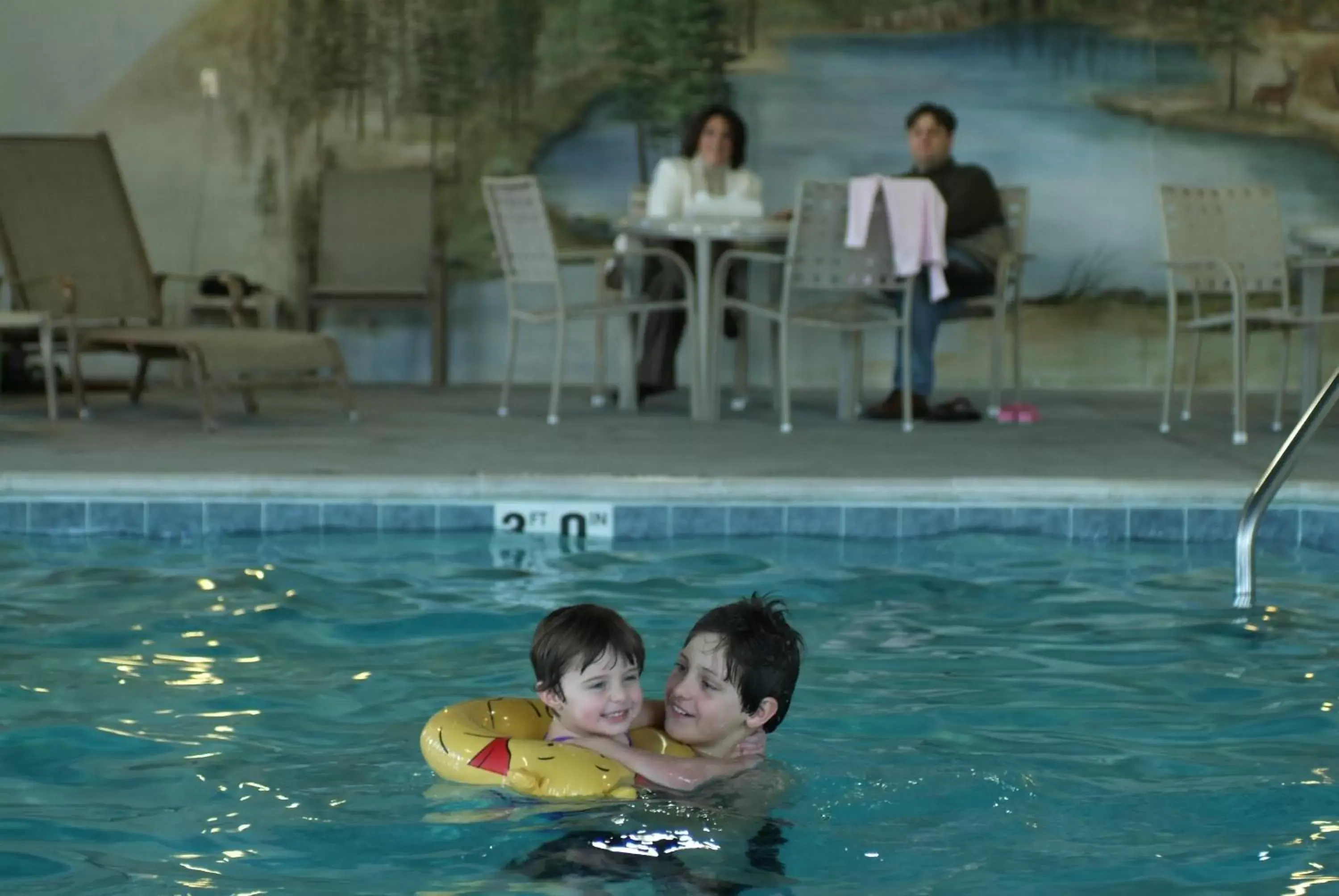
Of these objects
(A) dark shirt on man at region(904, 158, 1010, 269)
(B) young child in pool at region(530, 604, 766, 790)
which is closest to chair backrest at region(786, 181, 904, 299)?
(A) dark shirt on man at region(904, 158, 1010, 269)

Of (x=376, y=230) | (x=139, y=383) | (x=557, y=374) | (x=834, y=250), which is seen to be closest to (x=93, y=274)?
(x=139, y=383)

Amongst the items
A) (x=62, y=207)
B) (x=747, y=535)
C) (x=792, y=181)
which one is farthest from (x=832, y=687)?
(x=792, y=181)

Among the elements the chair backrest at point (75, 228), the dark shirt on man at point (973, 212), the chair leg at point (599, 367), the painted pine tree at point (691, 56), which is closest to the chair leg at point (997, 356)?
the dark shirt on man at point (973, 212)

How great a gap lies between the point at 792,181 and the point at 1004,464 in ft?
12.1

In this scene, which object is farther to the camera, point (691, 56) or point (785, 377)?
point (691, 56)

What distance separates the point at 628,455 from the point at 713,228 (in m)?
1.30

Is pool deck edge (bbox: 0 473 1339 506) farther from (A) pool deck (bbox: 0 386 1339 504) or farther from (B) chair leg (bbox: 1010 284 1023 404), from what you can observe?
(B) chair leg (bbox: 1010 284 1023 404)

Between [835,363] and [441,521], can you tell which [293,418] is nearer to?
[441,521]

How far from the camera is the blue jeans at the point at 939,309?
7.25m

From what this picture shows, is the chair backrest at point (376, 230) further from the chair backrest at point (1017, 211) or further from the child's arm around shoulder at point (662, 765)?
the child's arm around shoulder at point (662, 765)

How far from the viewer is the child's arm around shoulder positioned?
2.64 meters

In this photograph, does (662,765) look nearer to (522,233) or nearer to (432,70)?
(522,233)

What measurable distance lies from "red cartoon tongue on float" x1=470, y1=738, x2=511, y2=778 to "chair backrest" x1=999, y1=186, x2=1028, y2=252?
17.3ft

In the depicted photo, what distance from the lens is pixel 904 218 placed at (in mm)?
6664
